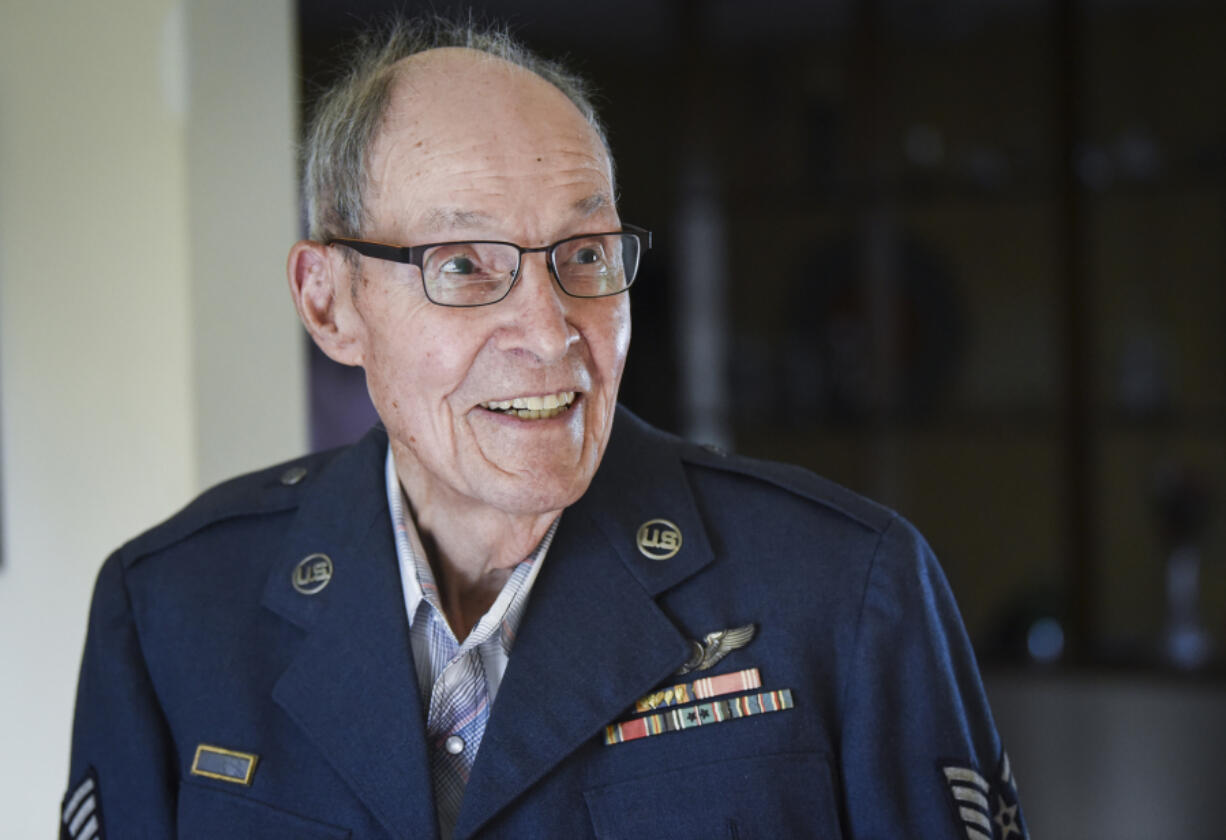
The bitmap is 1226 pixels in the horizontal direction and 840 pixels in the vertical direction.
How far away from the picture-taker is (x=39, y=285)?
→ 1.83m

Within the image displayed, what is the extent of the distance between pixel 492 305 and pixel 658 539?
1.01ft

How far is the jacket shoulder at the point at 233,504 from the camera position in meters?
1.40

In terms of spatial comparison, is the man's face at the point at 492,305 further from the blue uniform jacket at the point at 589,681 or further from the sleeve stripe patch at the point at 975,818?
the sleeve stripe patch at the point at 975,818

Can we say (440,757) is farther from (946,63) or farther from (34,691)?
(946,63)

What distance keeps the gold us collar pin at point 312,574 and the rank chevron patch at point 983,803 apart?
65cm

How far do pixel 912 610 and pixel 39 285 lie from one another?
52.4 inches

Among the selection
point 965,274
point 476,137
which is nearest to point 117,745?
point 476,137

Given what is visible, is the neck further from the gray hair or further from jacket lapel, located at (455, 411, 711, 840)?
the gray hair

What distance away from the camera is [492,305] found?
1.16 metres

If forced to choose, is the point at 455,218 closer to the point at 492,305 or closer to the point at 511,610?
the point at 492,305

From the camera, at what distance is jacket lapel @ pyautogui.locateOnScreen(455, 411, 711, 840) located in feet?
3.82

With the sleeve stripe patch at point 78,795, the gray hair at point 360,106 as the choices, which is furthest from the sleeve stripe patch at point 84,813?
the gray hair at point 360,106

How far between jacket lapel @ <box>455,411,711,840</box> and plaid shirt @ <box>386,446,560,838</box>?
0.03 metres

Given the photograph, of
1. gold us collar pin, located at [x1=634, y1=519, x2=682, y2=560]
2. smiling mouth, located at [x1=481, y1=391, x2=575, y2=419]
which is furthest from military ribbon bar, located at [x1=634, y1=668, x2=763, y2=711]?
smiling mouth, located at [x1=481, y1=391, x2=575, y2=419]
